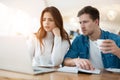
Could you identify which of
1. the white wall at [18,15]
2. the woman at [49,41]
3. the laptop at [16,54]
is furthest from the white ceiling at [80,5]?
the laptop at [16,54]

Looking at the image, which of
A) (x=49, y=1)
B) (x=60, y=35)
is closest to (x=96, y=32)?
(x=60, y=35)

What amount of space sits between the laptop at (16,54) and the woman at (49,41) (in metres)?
0.76

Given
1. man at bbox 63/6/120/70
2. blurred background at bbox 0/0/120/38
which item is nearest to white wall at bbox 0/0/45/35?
blurred background at bbox 0/0/120/38

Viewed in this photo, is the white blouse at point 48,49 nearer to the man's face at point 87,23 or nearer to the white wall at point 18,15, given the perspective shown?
the man's face at point 87,23

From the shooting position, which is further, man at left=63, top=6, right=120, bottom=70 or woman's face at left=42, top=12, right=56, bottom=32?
woman's face at left=42, top=12, right=56, bottom=32

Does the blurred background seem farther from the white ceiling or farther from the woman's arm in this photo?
the woman's arm

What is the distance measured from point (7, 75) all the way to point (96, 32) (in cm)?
105

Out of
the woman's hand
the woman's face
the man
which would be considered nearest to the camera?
the man

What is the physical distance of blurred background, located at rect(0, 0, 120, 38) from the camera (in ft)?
9.62

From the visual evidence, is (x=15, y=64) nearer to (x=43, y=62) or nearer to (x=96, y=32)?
(x=43, y=62)

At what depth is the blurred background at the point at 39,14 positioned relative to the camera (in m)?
2.93

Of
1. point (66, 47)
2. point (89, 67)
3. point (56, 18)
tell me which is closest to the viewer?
point (89, 67)

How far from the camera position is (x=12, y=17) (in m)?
Answer: 3.57

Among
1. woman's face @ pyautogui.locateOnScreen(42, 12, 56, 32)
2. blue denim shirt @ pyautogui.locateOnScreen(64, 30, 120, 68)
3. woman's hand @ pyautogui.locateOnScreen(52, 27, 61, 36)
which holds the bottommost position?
blue denim shirt @ pyautogui.locateOnScreen(64, 30, 120, 68)
